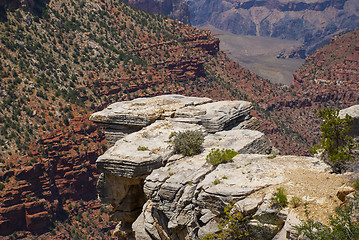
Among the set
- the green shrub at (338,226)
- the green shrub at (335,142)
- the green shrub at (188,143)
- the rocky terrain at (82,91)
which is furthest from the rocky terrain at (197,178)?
the rocky terrain at (82,91)

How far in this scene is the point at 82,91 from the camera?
66.1 meters

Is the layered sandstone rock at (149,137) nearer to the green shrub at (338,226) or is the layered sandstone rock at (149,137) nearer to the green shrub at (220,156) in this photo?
the green shrub at (220,156)

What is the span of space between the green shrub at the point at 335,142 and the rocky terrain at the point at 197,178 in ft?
2.15

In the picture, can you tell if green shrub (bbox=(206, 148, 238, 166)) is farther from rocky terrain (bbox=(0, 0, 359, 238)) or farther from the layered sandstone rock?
rocky terrain (bbox=(0, 0, 359, 238))

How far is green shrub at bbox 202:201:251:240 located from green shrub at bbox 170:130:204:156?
525 cm

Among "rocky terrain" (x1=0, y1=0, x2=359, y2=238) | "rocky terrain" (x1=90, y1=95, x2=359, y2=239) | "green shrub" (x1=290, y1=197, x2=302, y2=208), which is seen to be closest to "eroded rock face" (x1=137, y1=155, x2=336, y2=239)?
"rocky terrain" (x1=90, y1=95, x2=359, y2=239)

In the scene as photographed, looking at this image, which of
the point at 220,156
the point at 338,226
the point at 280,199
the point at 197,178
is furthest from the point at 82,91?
the point at 338,226

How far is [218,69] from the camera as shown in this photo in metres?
105

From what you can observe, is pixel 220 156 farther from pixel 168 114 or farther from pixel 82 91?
pixel 82 91

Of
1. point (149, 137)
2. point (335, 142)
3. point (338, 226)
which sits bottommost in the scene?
point (149, 137)

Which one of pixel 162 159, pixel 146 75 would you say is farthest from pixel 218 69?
pixel 162 159

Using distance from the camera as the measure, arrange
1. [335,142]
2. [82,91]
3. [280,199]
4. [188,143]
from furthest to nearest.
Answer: [82,91] < [188,143] < [335,142] < [280,199]

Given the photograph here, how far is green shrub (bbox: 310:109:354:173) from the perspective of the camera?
46.4ft

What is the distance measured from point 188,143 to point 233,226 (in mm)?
6137
